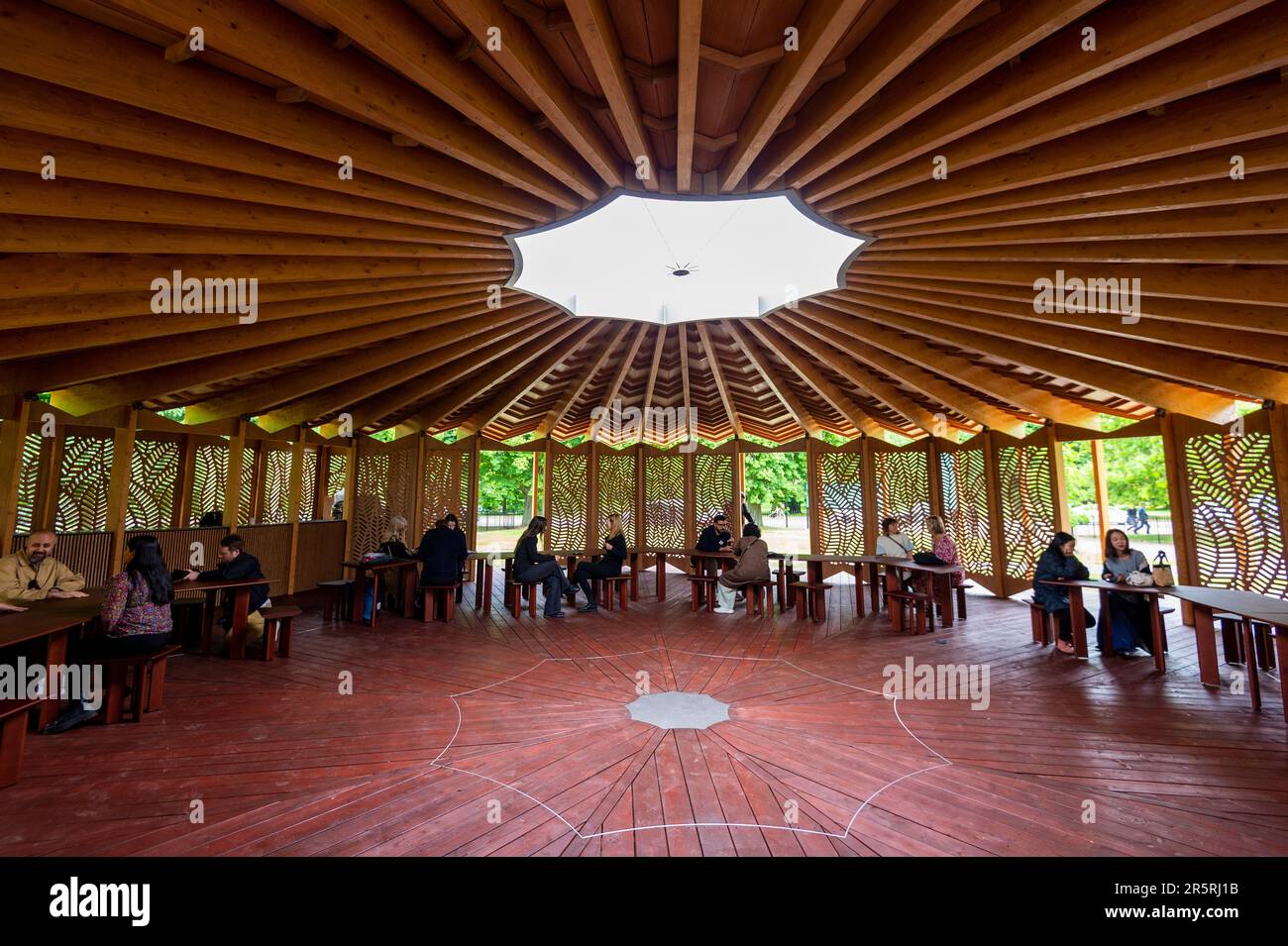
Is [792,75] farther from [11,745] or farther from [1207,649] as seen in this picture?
[1207,649]

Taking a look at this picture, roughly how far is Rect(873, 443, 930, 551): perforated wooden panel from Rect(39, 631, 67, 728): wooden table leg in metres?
11.1

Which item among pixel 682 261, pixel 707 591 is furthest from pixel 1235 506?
pixel 682 261

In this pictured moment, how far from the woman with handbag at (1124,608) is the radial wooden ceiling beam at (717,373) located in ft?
16.6

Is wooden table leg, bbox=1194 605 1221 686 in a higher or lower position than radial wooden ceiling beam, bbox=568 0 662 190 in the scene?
lower

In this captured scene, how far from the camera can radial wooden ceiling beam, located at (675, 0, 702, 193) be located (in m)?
2.24

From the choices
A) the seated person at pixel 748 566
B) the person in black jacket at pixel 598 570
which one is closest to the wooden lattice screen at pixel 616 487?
the person in black jacket at pixel 598 570

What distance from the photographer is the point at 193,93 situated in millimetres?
2598

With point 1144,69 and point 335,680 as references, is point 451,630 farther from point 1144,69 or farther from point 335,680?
point 1144,69

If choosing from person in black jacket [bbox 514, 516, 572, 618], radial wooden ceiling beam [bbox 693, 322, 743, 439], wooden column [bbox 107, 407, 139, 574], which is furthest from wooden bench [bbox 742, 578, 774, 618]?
wooden column [bbox 107, 407, 139, 574]

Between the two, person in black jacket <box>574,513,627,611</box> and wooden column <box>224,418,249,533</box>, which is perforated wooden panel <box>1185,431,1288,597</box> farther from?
wooden column <box>224,418,249,533</box>

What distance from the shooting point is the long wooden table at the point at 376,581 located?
7328mm

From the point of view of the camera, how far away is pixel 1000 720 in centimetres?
425
